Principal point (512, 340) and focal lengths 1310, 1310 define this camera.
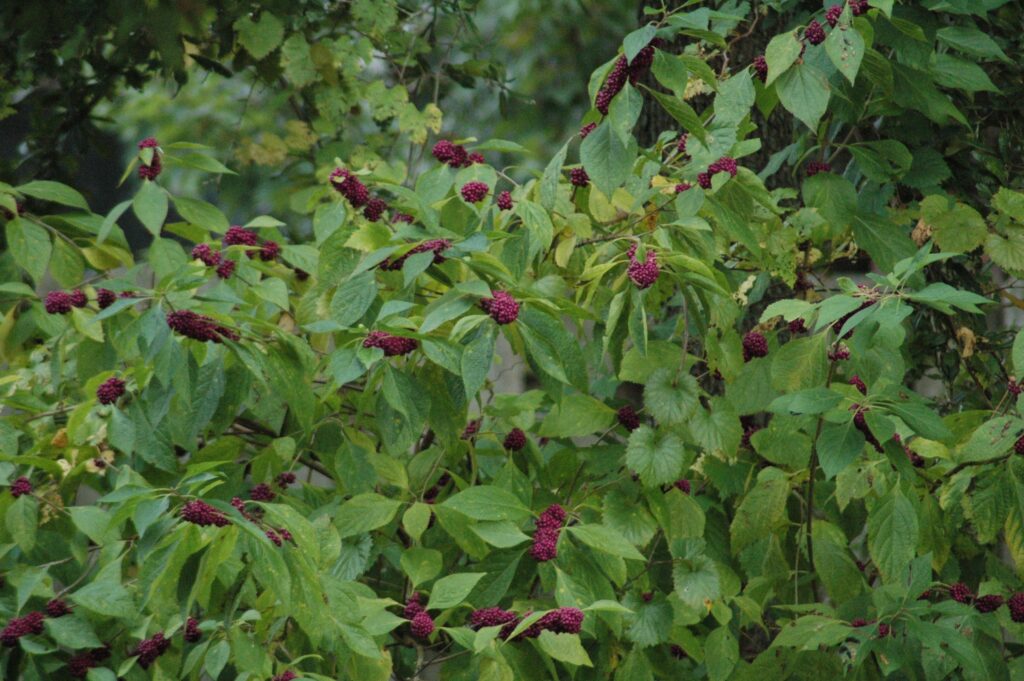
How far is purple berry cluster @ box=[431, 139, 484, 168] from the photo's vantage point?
210 centimetres

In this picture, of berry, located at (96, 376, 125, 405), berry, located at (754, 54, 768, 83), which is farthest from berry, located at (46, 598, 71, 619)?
berry, located at (754, 54, 768, 83)

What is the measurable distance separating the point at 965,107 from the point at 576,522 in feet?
3.74

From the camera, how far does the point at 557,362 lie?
1774mm

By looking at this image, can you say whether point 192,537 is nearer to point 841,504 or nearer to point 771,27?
point 841,504

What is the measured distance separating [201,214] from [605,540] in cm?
106

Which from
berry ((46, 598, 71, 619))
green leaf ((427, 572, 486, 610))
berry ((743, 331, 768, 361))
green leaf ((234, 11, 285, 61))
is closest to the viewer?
green leaf ((427, 572, 486, 610))

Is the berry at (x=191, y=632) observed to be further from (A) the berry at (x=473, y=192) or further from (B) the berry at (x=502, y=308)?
(A) the berry at (x=473, y=192)

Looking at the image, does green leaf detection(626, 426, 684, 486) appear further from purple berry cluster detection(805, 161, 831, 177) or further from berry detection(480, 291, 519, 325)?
purple berry cluster detection(805, 161, 831, 177)

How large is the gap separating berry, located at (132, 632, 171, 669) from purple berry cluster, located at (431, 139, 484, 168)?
861mm

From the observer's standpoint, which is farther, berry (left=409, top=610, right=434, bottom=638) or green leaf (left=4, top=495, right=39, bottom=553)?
green leaf (left=4, top=495, right=39, bottom=553)

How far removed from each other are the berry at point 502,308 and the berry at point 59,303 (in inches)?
33.8

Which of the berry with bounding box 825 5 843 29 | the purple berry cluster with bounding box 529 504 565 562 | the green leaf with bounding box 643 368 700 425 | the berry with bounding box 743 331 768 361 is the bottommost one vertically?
the purple berry cluster with bounding box 529 504 565 562

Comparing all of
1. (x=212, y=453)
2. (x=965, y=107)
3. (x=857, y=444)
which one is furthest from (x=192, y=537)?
(x=965, y=107)

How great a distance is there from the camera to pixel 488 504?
1870 millimetres
